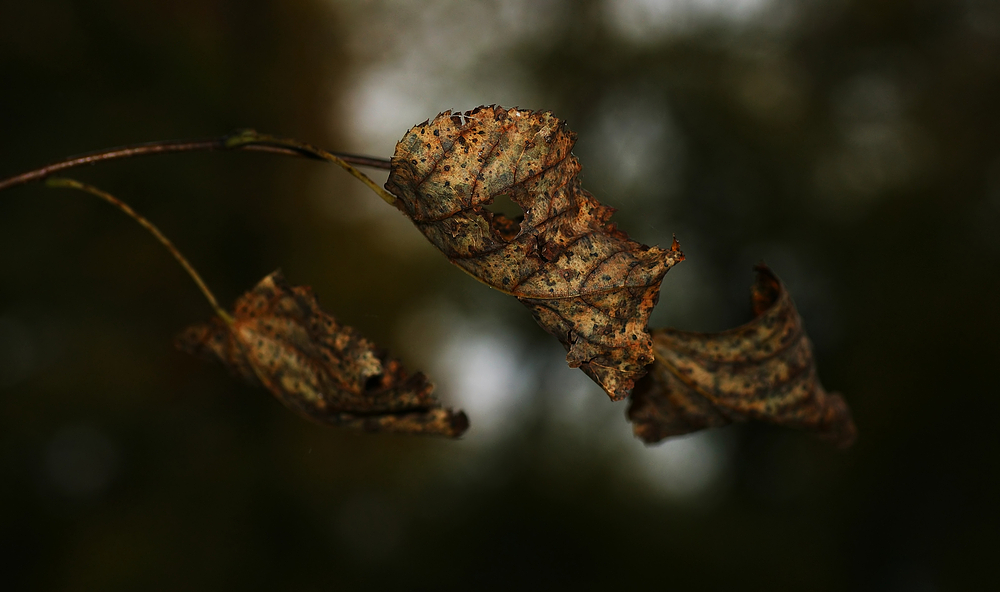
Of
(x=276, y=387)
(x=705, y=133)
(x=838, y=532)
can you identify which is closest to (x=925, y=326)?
(x=838, y=532)

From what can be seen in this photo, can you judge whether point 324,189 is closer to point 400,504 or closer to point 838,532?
point 400,504

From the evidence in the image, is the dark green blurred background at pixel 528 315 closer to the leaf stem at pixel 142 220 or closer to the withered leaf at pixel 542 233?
the leaf stem at pixel 142 220

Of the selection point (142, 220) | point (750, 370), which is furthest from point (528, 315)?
point (142, 220)

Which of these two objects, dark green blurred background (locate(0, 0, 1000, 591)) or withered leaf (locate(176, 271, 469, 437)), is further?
dark green blurred background (locate(0, 0, 1000, 591))

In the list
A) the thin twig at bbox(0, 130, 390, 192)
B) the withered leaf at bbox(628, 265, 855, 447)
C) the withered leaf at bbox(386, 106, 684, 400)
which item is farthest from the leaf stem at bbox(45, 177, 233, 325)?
the withered leaf at bbox(628, 265, 855, 447)

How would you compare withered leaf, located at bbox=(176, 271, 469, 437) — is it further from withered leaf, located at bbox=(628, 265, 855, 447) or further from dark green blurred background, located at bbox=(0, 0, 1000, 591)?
dark green blurred background, located at bbox=(0, 0, 1000, 591)

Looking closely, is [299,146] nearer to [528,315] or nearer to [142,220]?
[142,220]

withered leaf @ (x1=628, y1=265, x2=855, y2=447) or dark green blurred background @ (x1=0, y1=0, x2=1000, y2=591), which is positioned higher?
dark green blurred background @ (x1=0, y1=0, x2=1000, y2=591)

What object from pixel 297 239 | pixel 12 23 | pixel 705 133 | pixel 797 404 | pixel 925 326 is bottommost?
pixel 797 404
